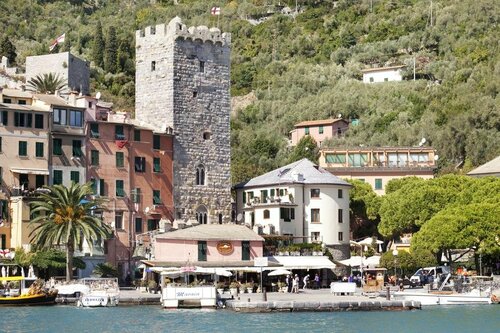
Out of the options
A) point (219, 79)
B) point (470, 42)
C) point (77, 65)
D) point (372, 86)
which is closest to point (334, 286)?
point (219, 79)

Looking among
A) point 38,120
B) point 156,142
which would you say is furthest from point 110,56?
point 38,120

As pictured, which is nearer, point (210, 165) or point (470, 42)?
point (210, 165)

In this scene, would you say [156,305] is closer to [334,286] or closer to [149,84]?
[334,286]

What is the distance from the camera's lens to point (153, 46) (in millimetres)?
88438

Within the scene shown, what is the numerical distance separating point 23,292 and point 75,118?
1705 cm

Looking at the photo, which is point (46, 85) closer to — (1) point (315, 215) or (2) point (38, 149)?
(2) point (38, 149)

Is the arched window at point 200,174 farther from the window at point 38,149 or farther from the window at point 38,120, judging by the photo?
the window at point 38,120

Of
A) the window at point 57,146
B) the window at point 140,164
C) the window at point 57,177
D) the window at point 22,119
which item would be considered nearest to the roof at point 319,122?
the window at point 140,164

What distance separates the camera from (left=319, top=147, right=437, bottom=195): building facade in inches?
4284

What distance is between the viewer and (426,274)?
84.6 metres

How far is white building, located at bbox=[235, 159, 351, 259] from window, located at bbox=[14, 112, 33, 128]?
17.9 metres

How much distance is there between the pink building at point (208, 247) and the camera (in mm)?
79562

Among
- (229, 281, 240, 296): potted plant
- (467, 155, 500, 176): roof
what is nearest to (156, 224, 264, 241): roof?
(229, 281, 240, 296): potted plant

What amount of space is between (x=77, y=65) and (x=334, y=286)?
47.9 metres
